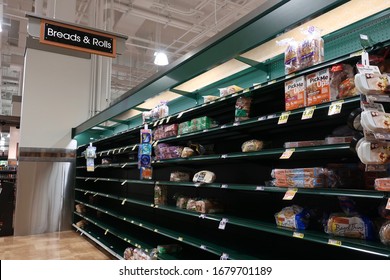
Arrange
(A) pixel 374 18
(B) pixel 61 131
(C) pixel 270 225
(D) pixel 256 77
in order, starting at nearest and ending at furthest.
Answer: (A) pixel 374 18
(C) pixel 270 225
(D) pixel 256 77
(B) pixel 61 131

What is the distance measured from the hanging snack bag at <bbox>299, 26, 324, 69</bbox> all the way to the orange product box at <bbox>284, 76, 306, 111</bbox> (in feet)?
0.41

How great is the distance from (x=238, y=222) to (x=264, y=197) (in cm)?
53

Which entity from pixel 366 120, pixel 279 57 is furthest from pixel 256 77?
pixel 366 120

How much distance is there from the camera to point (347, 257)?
7.64ft

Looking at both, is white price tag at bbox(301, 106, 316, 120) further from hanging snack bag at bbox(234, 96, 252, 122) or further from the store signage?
the store signage

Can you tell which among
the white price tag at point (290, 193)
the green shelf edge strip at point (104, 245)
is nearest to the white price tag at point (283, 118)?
the white price tag at point (290, 193)

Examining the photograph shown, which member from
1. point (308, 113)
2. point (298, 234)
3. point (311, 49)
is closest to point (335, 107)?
point (308, 113)

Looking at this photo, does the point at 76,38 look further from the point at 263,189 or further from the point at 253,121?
the point at 263,189

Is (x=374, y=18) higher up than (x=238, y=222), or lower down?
higher up

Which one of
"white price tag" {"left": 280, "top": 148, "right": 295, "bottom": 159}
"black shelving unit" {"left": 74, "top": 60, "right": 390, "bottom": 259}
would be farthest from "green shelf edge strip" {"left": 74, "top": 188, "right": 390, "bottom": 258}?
"white price tag" {"left": 280, "top": 148, "right": 295, "bottom": 159}

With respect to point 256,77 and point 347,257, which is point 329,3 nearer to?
point 256,77

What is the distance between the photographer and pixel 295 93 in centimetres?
220

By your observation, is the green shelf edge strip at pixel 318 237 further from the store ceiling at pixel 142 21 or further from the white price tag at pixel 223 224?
the store ceiling at pixel 142 21

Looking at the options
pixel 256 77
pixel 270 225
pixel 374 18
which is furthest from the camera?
pixel 256 77
